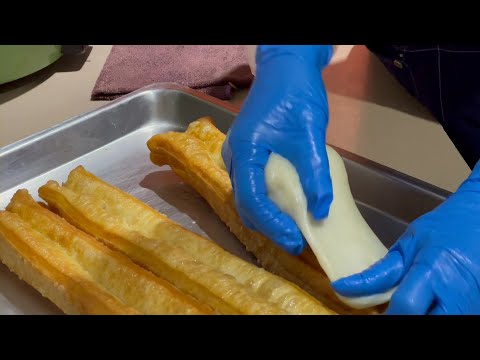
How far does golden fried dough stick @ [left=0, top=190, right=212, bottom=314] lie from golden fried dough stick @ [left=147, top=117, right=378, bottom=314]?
243 mm

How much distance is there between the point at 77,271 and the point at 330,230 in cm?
54

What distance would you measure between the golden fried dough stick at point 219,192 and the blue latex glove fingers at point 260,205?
95 millimetres

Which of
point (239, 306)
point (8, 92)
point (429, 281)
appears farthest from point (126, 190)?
point (429, 281)

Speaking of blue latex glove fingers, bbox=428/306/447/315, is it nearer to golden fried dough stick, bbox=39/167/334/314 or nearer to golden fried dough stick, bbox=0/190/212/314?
golden fried dough stick, bbox=39/167/334/314

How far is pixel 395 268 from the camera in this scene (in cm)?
107

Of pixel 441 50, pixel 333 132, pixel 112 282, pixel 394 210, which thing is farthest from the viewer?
pixel 333 132

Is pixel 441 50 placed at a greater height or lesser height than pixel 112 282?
greater

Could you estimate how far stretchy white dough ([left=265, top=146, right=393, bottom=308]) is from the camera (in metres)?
1.14

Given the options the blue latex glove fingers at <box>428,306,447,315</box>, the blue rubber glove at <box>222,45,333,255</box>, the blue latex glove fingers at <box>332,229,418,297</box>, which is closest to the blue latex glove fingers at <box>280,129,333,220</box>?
the blue rubber glove at <box>222,45,333,255</box>

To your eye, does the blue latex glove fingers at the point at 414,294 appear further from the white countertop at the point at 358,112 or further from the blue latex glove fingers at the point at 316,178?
the white countertop at the point at 358,112

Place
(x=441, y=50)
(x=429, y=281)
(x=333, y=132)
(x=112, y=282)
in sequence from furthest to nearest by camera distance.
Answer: (x=333, y=132)
(x=441, y=50)
(x=112, y=282)
(x=429, y=281)

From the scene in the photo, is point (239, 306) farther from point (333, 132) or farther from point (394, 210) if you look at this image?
point (333, 132)
